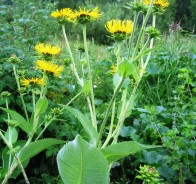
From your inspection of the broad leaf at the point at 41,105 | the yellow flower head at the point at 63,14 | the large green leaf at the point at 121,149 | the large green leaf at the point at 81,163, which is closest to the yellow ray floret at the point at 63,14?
the yellow flower head at the point at 63,14

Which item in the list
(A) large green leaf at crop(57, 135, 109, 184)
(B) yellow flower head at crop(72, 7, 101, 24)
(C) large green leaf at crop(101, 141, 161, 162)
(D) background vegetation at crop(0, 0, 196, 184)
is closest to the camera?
(A) large green leaf at crop(57, 135, 109, 184)

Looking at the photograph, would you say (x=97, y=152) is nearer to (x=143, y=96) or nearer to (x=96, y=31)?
(x=143, y=96)

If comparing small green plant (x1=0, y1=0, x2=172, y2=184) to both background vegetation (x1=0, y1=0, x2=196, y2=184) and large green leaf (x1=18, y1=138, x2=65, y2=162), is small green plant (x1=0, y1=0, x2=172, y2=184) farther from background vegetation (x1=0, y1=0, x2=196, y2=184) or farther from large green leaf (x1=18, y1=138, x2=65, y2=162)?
background vegetation (x1=0, y1=0, x2=196, y2=184)

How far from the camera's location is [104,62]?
3.81m

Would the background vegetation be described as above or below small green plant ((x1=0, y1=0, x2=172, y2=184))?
below

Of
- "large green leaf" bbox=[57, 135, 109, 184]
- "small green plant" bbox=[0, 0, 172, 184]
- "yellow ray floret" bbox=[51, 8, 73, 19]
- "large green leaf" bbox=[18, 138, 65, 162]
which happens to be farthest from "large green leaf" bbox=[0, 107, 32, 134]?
"large green leaf" bbox=[57, 135, 109, 184]

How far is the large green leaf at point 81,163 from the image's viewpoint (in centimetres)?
81

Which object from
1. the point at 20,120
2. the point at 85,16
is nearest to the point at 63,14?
the point at 85,16

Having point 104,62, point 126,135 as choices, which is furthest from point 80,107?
point 104,62

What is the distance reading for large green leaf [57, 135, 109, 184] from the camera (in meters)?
0.81

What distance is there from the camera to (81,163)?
0.83 meters

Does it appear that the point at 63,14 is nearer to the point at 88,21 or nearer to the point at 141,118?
the point at 88,21

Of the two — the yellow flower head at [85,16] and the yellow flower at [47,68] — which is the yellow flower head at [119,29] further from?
the yellow flower at [47,68]

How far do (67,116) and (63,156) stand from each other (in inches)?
59.1
